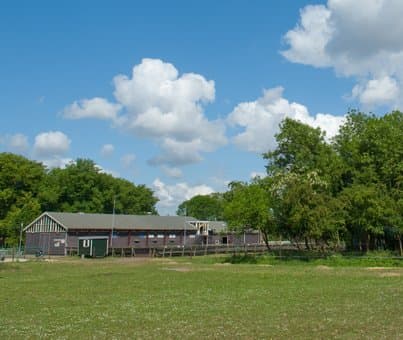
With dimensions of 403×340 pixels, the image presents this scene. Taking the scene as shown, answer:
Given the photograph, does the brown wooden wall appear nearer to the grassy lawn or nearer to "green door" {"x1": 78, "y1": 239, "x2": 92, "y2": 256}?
"green door" {"x1": 78, "y1": 239, "x2": 92, "y2": 256}

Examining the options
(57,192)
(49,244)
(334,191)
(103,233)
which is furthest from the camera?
(57,192)

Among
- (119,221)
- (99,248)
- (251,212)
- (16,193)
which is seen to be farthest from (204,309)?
(16,193)

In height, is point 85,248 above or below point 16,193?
below

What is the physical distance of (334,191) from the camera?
6025 centimetres

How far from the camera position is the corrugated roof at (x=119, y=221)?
2889 inches

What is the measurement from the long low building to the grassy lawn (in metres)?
37.6

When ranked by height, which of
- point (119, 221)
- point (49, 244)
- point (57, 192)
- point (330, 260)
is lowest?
point (330, 260)

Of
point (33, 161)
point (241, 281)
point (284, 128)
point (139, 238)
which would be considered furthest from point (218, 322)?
point (33, 161)

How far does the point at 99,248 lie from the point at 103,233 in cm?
1157

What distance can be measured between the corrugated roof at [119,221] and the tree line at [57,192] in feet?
42.7

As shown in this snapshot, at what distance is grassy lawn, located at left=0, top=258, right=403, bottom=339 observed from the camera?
44.9ft

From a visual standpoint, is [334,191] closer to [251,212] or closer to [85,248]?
[251,212]

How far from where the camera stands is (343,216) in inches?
2082

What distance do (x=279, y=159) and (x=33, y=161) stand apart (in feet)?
165
